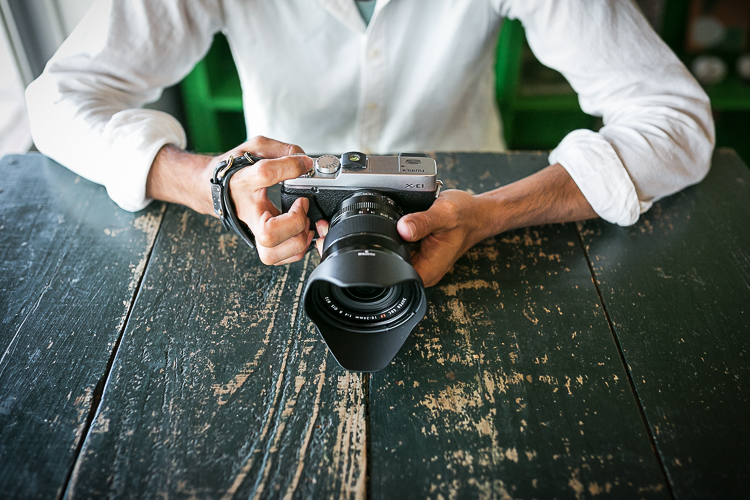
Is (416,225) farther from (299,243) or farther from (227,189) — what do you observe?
(227,189)

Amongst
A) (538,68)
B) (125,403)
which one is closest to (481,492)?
(125,403)

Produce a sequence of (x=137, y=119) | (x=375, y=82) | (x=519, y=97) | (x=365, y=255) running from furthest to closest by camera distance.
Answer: (x=519, y=97) < (x=375, y=82) < (x=137, y=119) < (x=365, y=255)

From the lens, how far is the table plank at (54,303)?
1.75 ft

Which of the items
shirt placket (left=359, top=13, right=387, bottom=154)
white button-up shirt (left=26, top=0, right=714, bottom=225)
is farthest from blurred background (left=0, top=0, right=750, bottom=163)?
shirt placket (left=359, top=13, right=387, bottom=154)

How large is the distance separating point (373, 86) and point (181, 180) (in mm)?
498

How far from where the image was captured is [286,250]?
0.70 meters

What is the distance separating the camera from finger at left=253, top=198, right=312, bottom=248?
66 centimetres

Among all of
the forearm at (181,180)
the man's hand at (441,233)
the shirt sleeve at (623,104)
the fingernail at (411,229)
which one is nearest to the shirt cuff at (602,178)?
the shirt sleeve at (623,104)

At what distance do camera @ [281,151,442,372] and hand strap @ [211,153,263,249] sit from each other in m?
0.08

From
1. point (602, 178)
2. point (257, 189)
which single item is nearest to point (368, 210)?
point (257, 189)

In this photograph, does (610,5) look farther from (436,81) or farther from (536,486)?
(536,486)

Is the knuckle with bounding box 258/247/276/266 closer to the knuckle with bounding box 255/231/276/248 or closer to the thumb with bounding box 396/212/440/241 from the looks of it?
the knuckle with bounding box 255/231/276/248

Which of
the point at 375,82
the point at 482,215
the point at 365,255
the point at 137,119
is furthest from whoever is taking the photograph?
the point at 375,82

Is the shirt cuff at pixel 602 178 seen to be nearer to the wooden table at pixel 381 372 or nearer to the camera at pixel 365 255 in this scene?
the wooden table at pixel 381 372
